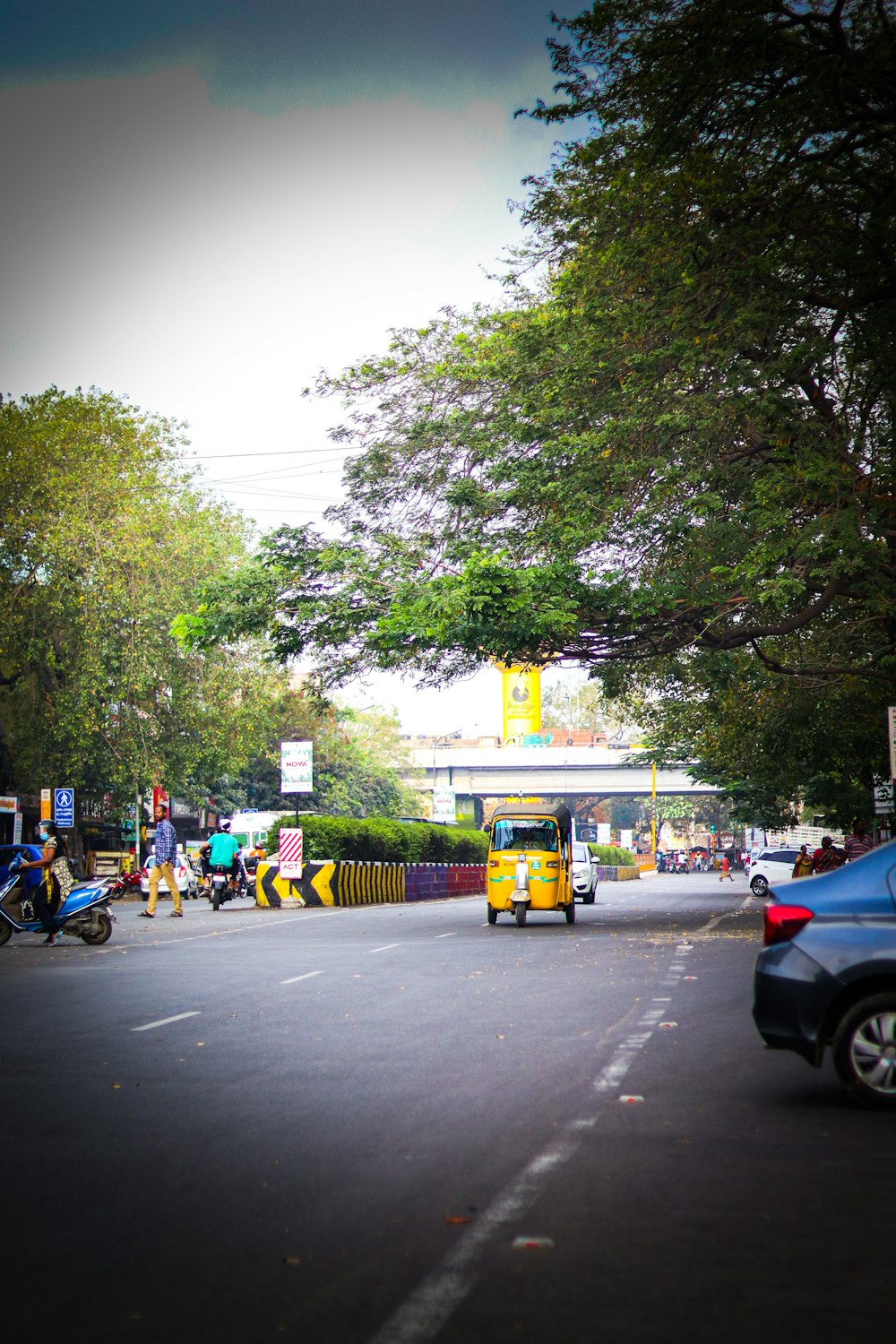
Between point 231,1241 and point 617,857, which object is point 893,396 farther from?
point 617,857

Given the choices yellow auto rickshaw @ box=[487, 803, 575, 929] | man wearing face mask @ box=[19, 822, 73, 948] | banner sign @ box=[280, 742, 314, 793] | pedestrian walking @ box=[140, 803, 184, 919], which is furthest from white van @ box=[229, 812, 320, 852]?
man wearing face mask @ box=[19, 822, 73, 948]

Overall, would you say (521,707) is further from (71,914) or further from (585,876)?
(71,914)

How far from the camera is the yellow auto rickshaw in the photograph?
2791 centimetres

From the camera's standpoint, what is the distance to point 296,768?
38719 mm

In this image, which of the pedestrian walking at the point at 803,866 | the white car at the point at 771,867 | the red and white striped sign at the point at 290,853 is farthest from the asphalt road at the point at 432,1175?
the white car at the point at 771,867

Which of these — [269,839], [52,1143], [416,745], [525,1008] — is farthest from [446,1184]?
[416,745]

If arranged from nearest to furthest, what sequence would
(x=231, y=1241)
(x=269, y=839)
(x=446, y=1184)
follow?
(x=231, y=1241)
(x=446, y=1184)
(x=269, y=839)

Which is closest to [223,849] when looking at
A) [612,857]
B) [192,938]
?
[192,938]

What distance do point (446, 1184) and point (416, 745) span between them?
123412 millimetres

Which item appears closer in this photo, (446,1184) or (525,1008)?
(446,1184)

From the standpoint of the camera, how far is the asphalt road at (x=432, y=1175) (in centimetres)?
486

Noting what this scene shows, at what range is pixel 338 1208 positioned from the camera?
616 cm

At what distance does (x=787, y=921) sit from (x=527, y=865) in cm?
1938

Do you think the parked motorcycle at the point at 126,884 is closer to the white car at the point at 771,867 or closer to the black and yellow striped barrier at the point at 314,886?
the black and yellow striped barrier at the point at 314,886
